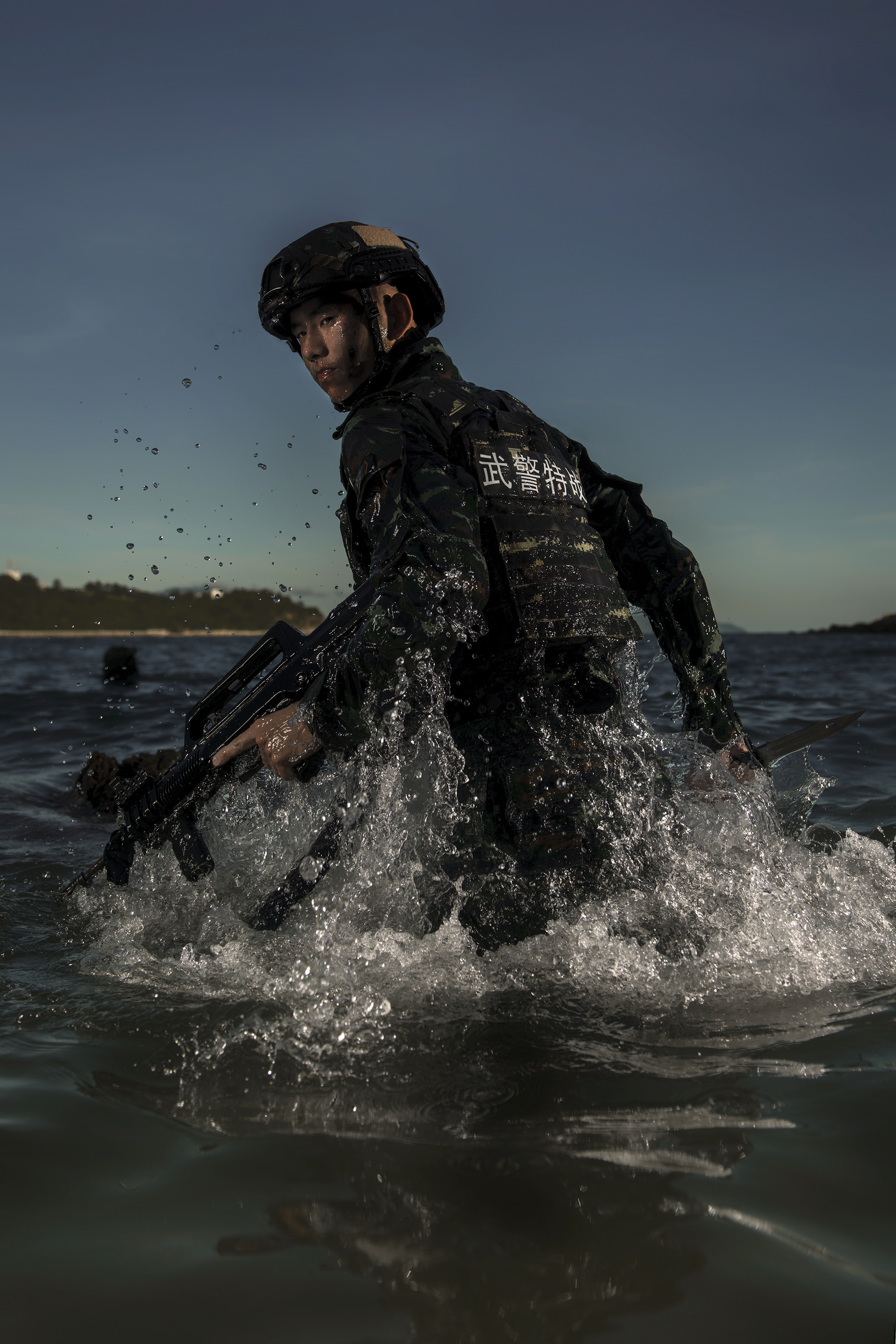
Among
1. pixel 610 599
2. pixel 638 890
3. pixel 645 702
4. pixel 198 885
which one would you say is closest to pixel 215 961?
pixel 198 885

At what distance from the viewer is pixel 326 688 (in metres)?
2.57

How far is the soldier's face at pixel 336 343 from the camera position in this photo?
3.05 metres

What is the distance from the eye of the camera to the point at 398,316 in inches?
124

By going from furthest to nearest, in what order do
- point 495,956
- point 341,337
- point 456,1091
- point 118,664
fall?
point 118,664
point 341,337
point 495,956
point 456,1091

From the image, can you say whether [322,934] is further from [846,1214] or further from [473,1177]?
[846,1214]

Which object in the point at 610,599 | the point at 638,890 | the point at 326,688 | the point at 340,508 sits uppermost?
the point at 340,508

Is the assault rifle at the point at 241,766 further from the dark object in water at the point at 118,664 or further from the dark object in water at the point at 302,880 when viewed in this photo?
the dark object in water at the point at 118,664

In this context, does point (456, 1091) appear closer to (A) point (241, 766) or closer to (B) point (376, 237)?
(A) point (241, 766)

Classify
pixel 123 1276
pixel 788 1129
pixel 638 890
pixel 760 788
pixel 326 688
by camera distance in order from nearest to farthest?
pixel 123 1276 < pixel 788 1129 < pixel 326 688 < pixel 638 890 < pixel 760 788

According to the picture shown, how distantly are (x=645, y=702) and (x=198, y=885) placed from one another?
27.4ft

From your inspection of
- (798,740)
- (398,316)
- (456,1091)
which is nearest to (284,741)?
(456,1091)

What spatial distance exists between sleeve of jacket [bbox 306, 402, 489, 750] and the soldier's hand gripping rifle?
0.22 meters

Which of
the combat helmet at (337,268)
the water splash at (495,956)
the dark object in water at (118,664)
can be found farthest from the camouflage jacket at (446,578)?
the dark object in water at (118,664)

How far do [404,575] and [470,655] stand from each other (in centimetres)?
49
